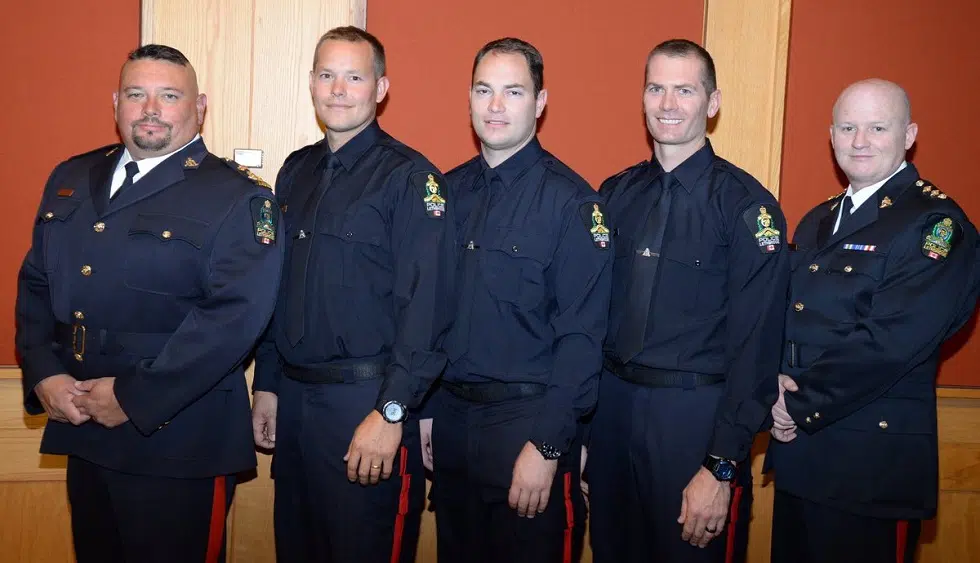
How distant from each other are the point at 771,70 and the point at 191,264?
7.91 feet

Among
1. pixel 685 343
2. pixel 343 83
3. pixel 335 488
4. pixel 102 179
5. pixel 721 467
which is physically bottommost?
pixel 335 488

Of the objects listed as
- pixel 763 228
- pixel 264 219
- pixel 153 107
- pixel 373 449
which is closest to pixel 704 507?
pixel 763 228

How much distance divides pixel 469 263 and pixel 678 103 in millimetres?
818

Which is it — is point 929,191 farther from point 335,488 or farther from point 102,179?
point 102,179

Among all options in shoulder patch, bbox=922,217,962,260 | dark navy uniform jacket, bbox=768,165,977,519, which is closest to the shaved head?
dark navy uniform jacket, bbox=768,165,977,519

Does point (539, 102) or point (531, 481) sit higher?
point (539, 102)

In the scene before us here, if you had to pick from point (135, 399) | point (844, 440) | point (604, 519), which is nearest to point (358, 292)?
point (135, 399)

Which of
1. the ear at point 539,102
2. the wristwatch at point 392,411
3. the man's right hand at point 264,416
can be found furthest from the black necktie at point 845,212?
the man's right hand at point 264,416

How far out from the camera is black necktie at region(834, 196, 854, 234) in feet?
8.64

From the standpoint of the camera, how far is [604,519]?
2561mm

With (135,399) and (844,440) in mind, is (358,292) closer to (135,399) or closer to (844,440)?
(135,399)

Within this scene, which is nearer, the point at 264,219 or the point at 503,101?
the point at 264,219

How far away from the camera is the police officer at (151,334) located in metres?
2.31

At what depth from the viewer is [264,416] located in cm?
272
